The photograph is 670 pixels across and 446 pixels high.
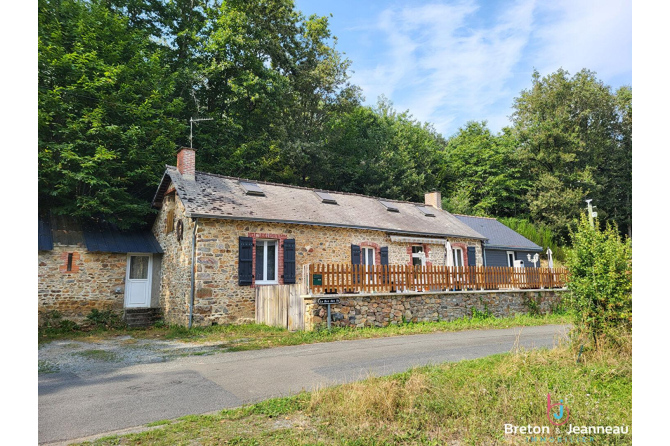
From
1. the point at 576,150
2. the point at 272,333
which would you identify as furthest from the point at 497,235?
the point at 272,333

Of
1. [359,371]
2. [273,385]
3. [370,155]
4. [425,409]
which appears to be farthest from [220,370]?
[370,155]

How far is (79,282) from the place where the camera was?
13391mm

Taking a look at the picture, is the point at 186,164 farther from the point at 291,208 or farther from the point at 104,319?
the point at 104,319

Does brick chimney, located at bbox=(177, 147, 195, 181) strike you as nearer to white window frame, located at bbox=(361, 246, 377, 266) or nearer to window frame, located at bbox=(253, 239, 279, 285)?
window frame, located at bbox=(253, 239, 279, 285)

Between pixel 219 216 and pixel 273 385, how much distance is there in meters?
7.74

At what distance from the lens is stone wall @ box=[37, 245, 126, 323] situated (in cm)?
1284

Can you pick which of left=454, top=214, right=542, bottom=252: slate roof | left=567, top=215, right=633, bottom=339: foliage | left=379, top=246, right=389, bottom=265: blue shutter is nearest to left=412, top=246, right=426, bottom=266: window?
left=379, top=246, right=389, bottom=265: blue shutter

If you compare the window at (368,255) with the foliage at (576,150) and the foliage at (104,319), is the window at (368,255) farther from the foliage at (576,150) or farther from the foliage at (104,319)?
the foliage at (576,150)

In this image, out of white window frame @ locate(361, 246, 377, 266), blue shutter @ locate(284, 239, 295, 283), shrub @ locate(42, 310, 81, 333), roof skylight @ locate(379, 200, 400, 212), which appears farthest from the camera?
roof skylight @ locate(379, 200, 400, 212)

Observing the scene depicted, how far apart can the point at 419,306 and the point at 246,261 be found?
18.6ft

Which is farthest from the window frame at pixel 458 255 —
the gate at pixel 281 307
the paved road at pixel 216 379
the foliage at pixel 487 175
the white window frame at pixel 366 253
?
the foliage at pixel 487 175

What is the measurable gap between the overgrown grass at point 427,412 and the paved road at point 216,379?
60 centimetres

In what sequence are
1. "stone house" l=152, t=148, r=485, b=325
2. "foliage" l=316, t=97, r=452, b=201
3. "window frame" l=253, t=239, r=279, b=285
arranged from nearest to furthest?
"stone house" l=152, t=148, r=485, b=325 → "window frame" l=253, t=239, r=279, b=285 → "foliage" l=316, t=97, r=452, b=201

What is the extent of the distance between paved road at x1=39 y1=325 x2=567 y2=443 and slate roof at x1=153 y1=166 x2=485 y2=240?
234 inches
